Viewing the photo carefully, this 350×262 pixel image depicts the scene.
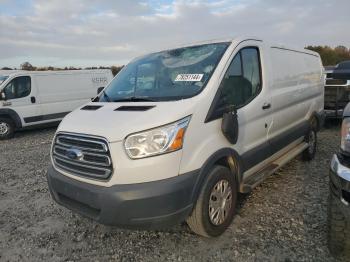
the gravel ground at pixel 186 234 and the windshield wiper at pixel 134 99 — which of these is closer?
the gravel ground at pixel 186 234

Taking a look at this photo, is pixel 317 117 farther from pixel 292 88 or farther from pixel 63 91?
pixel 63 91

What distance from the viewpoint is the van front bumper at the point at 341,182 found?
8.30ft

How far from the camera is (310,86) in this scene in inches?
234

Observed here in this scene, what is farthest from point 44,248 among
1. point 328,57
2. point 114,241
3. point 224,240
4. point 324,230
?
point 328,57

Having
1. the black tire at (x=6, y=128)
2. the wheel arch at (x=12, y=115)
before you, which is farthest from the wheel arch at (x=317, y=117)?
the black tire at (x=6, y=128)

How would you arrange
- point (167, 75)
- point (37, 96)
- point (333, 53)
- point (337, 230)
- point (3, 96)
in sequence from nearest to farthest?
point (337, 230) < point (167, 75) < point (3, 96) < point (37, 96) < point (333, 53)

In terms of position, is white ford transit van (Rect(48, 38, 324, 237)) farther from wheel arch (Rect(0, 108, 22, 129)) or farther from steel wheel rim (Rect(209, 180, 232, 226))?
wheel arch (Rect(0, 108, 22, 129))

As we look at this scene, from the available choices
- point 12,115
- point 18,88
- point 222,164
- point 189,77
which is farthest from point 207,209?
point 18,88

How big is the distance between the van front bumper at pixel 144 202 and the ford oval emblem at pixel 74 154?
0.30 m

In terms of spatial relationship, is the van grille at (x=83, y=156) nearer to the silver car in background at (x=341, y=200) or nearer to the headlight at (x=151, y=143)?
the headlight at (x=151, y=143)

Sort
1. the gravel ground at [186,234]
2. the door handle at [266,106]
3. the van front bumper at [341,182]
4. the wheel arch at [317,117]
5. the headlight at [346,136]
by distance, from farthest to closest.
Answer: the wheel arch at [317,117], the door handle at [266,106], the gravel ground at [186,234], the headlight at [346,136], the van front bumper at [341,182]

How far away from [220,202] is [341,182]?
4.01ft

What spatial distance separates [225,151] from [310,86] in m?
3.38

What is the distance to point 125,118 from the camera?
3.01 metres
